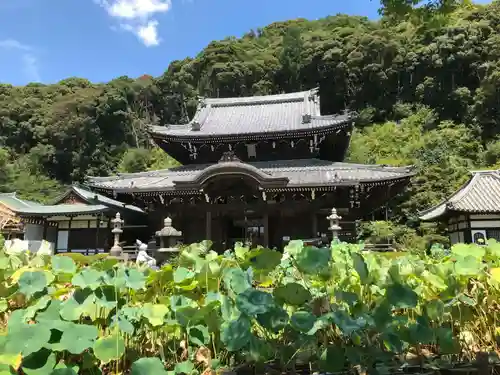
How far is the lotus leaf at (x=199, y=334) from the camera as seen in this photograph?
6.27 feet

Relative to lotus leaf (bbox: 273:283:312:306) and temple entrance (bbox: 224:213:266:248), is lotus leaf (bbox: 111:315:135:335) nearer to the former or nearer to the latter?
lotus leaf (bbox: 273:283:312:306)

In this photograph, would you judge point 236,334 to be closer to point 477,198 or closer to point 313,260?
point 313,260

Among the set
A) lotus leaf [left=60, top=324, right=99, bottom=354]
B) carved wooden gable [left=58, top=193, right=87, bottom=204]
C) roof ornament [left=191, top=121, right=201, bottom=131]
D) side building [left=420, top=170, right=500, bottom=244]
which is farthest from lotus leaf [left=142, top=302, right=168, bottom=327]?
carved wooden gable [left=58, top=193, right=87, bottom=204]

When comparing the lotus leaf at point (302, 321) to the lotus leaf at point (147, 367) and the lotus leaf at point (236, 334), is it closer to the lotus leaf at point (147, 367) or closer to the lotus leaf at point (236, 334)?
the lotus leaf at point (236, 334)

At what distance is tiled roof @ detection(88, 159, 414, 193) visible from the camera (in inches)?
496

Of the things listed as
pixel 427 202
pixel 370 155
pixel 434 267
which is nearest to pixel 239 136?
pixel 434 267

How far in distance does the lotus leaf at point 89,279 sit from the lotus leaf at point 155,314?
30 cm

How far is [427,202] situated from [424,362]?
1072 inches

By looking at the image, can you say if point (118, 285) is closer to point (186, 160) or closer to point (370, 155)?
point (186, 160)

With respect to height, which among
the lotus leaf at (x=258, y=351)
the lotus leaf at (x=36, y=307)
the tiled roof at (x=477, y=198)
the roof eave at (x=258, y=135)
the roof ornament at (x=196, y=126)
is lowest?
the lotus leaf at (x=258, y=351)

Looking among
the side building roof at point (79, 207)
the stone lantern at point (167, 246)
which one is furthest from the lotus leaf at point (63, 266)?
the side building roof at point (79, 207)

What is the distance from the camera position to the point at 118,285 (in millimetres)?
1972

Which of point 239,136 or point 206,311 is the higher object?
point 239,136

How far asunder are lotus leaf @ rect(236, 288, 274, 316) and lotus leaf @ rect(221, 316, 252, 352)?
50mm
